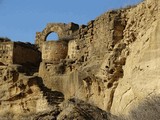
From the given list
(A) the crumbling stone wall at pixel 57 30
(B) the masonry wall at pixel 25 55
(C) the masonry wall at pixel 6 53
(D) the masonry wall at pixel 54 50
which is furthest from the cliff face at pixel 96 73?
(A) the crumbling stone wall at pixel 57 30

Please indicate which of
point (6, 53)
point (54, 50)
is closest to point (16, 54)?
point (6, 53)

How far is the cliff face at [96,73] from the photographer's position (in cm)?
1892

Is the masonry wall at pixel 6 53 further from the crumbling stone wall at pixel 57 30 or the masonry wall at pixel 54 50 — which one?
the crumbling stone wall at pixel 57 30

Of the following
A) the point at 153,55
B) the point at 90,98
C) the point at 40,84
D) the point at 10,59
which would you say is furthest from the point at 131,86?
the point at 10,59

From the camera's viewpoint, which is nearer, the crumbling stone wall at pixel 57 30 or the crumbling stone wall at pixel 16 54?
the crumbling stone wall at pixel 16 54

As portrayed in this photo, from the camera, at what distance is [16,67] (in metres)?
26.8

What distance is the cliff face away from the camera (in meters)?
18.9

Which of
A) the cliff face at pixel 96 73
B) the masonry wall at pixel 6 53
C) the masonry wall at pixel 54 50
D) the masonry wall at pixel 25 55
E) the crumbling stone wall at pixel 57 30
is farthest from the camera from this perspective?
the crumbling stone wall at pixel 57 30

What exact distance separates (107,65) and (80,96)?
6.58 ft

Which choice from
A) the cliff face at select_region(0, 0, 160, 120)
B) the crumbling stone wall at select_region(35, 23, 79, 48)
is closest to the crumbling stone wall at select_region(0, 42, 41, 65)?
the cliff face at select_region(0, 0, 160, 120)

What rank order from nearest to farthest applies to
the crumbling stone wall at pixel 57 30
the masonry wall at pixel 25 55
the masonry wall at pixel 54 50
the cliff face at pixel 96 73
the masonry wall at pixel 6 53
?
the cliff face at pixel 96 73 < the masonry wall at pixel 54 50 < the masonry wall at pixel 6 53 < the masonry wall at pixel 25 55 < the crumbling stone wall at pixel 57 30

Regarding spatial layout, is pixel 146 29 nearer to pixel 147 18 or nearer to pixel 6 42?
pixel 147 18

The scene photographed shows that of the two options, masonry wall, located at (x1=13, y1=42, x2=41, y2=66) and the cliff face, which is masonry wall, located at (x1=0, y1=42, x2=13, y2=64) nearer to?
masonry wall, located at (x1=13, y1=42, x2=41, y2=66)

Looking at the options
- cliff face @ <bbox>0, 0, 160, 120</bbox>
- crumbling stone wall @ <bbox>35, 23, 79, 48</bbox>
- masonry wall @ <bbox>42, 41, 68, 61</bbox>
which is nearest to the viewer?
cliff face @ <bbox>0, 0, 160, 120</bbox>
